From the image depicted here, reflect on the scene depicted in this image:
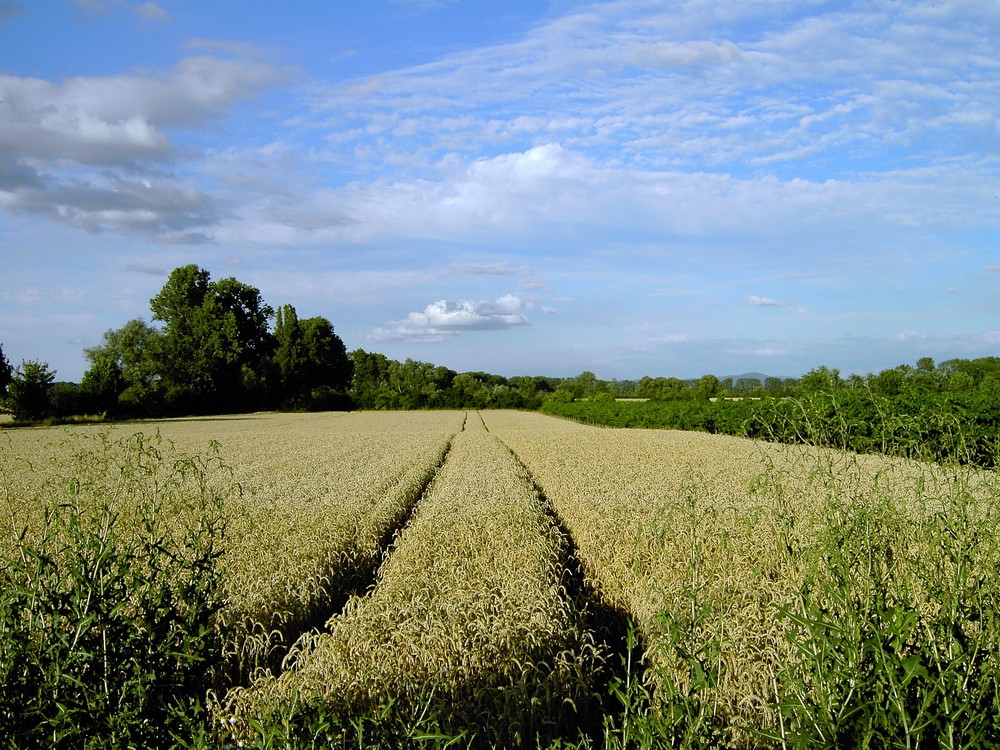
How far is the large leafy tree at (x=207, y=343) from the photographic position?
235 feet

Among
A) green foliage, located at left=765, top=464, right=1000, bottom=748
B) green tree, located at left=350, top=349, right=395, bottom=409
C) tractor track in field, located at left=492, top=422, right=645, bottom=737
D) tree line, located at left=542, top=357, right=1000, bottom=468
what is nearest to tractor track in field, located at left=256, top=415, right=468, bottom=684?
tractor track in field, located at left=492, top=422, right=645, bottom=737

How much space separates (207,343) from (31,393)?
75.9 ft

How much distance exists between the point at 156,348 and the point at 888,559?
247ft

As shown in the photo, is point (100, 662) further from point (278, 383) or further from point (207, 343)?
point (278, 383)

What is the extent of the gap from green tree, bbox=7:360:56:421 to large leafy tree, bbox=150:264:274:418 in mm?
15098

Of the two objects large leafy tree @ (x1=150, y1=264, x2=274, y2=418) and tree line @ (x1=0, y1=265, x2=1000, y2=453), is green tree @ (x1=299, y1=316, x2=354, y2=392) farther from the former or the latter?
large leafy tree @ (x1=150, y1=264, x2=274, y2=418)

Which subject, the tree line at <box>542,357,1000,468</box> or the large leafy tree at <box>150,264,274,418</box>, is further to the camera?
the large leafy tree at <box>150,264,274,418</box>

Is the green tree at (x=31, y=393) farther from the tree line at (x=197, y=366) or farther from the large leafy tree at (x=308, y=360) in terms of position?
the large leafy tree at (x=308, y=360)

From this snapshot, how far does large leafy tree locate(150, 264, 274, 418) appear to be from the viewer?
Result: 7175 cm

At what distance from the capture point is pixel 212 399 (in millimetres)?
→ 74625

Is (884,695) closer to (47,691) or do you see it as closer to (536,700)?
(536,700)

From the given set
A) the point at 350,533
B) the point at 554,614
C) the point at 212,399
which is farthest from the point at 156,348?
the point at 554,614

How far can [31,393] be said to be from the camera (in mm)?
52594

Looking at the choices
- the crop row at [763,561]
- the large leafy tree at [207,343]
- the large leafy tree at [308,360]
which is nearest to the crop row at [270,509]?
the crop row at [763,561]
